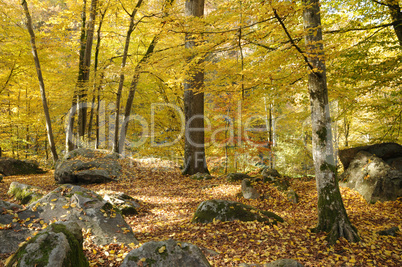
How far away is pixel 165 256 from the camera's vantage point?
101 inches

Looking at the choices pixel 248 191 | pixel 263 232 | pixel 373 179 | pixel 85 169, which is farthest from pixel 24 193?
pixel 373 179

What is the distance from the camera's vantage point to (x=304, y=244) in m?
3.92

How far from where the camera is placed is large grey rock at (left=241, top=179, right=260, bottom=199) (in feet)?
21.3

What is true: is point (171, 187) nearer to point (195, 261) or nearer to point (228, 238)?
point (228, 238)

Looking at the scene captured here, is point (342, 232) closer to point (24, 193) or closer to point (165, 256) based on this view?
point (165, 256)

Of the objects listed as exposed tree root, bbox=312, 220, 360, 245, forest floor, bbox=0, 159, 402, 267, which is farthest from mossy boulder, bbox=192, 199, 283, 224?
exposed tree root, bbox=312, 220, 360, 245

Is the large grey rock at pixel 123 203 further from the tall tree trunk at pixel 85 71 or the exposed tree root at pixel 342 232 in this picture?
the tall tree trunk at pixel 85 71

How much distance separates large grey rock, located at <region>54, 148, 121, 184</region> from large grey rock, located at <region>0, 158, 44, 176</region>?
3.97 m

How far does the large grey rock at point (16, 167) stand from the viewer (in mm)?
11188

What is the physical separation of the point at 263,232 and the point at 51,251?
330 centimetres

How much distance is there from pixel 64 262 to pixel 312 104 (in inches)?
159

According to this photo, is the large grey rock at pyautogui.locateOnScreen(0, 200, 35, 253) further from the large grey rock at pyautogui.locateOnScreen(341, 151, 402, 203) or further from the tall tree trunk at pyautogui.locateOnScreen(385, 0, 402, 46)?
the tall tree trunk at pyautogui.locateOnScreen(385, 0, 402, 46)

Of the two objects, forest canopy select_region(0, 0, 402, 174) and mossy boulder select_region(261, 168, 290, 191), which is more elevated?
forest canopy select_region(0, 0, 402, 174)


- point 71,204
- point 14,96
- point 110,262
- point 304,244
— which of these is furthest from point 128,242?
point 14,96
